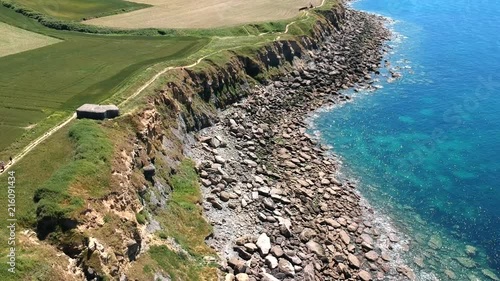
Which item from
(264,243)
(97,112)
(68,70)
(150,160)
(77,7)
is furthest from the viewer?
(77,7)

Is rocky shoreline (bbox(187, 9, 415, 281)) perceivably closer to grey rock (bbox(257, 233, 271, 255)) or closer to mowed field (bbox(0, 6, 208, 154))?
grey rock (bbox(257, 233, 271, 255))

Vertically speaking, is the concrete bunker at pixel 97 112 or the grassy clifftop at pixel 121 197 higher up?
the concrete bunker at pixel 97 112

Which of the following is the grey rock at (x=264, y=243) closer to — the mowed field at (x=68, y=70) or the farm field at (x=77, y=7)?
the mowed field at (x=68, y=70)

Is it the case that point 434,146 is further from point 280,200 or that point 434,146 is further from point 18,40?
point 18,40

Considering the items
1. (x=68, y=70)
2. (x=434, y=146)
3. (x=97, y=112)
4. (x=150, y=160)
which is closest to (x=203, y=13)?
(x=68, y=70)

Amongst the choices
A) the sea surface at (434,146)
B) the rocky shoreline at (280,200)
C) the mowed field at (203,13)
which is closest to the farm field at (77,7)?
the mowed field at (203,13)

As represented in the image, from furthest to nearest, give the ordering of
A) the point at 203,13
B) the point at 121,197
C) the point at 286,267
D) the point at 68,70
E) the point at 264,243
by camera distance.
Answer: the point at 203,13
the point at 68,70
the point at 264,243
the point at 286,267
the point at 121,197

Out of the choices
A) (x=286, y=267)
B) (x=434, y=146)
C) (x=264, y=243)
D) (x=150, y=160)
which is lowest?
(x=286, y=267)

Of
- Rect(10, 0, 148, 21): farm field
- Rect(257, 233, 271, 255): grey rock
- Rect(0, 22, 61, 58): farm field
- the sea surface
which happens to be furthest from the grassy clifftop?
Rect(10, 0, 148, 21): farm field
